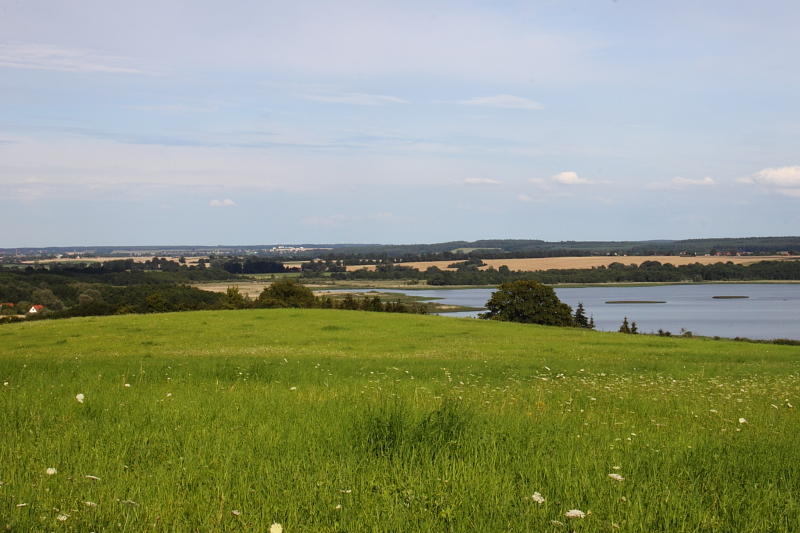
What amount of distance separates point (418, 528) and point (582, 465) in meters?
1.76

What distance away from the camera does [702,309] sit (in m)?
104

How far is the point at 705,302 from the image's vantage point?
4710 inches

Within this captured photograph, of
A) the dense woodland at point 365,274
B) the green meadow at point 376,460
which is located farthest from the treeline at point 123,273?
the green meadow at point 376,460

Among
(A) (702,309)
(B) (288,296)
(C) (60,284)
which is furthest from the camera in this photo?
(C) (60,284)

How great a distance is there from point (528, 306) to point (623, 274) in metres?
130

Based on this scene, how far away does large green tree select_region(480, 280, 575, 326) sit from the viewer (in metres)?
63.4

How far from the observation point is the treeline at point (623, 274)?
583ft

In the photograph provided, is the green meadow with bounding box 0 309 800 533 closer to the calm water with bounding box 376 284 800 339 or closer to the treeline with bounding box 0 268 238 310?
the calm water with bounding box 376 284 800 339

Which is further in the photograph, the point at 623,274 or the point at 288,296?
the point at 623,274

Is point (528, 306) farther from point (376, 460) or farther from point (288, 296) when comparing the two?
point (376, 460)

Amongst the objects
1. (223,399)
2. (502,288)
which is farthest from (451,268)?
(223,399)

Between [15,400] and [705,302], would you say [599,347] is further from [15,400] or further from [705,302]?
[705,302]

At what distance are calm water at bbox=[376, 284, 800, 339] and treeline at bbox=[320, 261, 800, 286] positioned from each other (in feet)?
25.1

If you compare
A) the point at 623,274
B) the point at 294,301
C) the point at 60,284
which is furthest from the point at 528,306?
the point at 623,274
